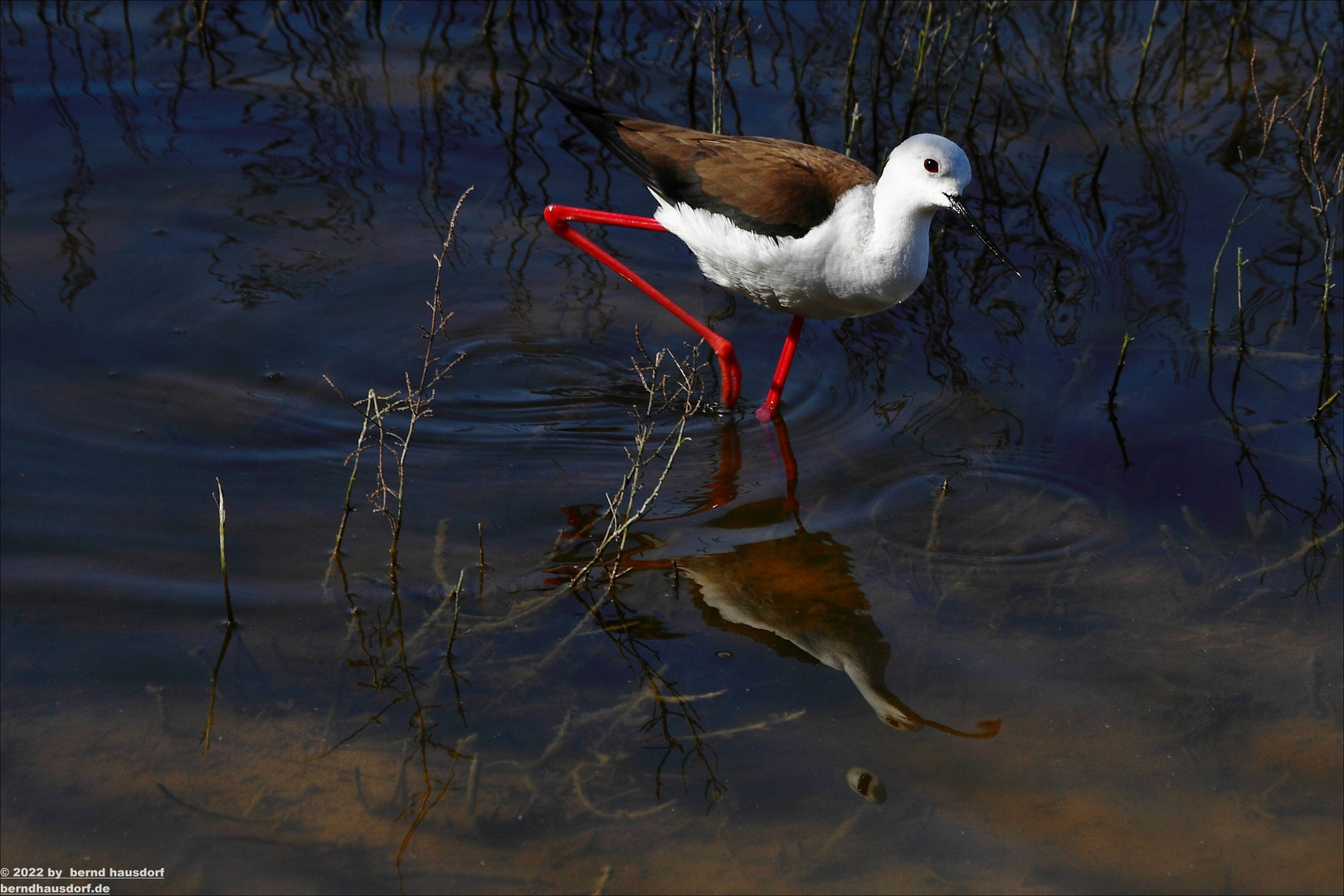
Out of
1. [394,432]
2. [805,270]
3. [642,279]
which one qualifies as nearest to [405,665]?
[394,432]

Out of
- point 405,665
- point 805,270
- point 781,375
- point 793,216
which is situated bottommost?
point 405,665

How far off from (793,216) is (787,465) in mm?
955

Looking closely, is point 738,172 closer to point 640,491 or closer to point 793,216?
point 793,216

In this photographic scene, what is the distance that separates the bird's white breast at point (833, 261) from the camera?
5.01 m

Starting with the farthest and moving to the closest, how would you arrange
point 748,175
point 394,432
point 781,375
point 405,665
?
point 781,375
point 748,175
point 394,432
point 405,665

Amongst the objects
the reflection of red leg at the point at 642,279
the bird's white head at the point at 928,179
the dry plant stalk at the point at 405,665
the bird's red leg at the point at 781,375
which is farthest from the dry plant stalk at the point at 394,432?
the bird's white head at the point at 928,179

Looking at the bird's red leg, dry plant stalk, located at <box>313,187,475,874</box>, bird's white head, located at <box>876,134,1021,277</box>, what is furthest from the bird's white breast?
dry plant stalk, located at <box>313,187,475,874</box>

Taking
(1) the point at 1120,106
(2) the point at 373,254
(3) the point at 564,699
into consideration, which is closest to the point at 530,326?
(2) the point at 373,254

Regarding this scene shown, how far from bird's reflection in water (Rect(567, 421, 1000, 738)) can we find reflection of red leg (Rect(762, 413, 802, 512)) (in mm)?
26

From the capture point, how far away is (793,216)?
5117mm

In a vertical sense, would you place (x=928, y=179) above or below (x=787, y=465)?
above

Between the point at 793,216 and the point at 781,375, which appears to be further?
the point at 781,375

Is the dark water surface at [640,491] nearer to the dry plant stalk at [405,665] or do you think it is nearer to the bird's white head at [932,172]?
the dry plant stalk at [405,665]

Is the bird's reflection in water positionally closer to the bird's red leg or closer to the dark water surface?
the dark water surface
